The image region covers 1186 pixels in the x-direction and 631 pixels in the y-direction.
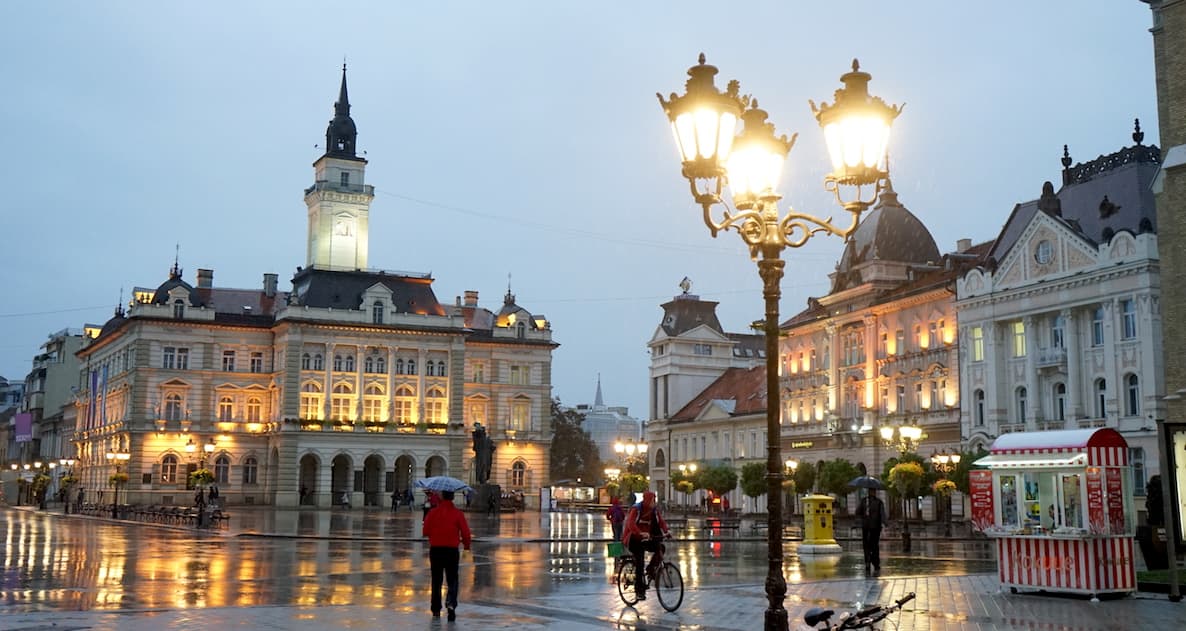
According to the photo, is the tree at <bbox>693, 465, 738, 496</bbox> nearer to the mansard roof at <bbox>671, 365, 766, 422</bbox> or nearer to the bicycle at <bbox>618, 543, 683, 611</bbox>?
the mansard roof at <bbox>671, 365, 766, 422</bbox>

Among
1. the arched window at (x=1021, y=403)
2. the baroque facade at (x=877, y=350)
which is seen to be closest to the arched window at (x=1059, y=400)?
the arched window at (x=1021, y=403)

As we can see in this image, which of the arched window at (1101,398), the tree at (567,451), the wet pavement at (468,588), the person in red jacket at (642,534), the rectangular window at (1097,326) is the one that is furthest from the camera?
the tree at (567,451)

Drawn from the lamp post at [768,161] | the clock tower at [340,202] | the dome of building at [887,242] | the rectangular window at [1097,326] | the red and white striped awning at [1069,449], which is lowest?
the red and white striped awning at [1069,449]

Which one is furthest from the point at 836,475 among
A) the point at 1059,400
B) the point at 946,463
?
the point at 946,463

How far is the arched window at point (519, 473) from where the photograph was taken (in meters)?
95.2

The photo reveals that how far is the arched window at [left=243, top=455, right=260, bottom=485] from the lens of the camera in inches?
3479

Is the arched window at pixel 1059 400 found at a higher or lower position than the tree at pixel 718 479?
higher

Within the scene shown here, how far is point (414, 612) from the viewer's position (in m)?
17.0

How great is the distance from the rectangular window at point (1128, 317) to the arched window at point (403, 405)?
53.9m

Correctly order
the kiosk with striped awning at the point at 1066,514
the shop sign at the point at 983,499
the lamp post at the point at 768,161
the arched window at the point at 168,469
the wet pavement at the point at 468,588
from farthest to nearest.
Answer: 1. the arched window at the point at 168,469
2. the shop sign at the point at 983,499
3. the kiosk with striped awning at the point at 1066,514
4. the wet pavement at the point at 468,588
5. the lamp post at the point at 768,161

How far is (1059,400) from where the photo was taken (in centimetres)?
5372

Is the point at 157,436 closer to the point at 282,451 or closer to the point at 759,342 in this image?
the point at 282,451

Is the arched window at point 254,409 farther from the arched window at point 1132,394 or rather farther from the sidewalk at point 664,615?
the sidewalk at point 664,615

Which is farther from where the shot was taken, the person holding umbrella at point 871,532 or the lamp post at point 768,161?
the person holding umbrella at point 871,532
